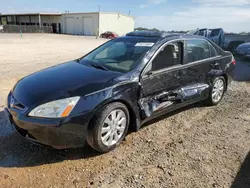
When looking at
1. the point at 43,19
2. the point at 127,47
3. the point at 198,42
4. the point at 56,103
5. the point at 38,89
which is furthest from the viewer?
the point at 43,19

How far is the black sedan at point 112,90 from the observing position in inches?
111

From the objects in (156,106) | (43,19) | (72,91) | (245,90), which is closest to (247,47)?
(245,90)

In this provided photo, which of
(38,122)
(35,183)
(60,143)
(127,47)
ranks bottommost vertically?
(35,183)

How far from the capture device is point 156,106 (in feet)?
12.2

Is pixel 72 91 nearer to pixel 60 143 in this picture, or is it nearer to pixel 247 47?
pixel 60 143

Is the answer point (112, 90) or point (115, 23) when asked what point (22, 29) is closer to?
point (115, 23)

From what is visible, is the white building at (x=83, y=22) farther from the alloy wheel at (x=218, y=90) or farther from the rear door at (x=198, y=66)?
the rear door at (x=198, y=66)

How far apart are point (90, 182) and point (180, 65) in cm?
245

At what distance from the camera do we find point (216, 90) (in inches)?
201

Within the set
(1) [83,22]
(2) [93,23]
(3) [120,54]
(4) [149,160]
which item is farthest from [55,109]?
(1) [83,22]

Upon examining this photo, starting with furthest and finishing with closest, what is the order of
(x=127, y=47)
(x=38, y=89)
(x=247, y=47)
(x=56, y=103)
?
(x=247, y=47)
(x=127, y=47)
(x=38, y=89)
(x=56, y=103)

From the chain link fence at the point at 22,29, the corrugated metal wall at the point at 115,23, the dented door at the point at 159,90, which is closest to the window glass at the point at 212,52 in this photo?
the dented door at the point at 159,90

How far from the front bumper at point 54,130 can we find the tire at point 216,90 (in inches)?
120

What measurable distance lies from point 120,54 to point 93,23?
44842 millimetres
